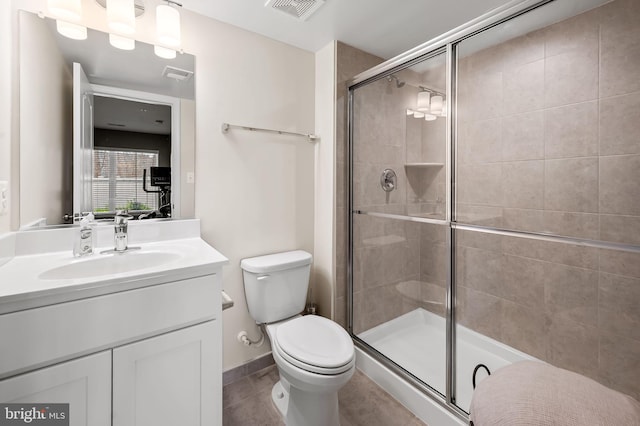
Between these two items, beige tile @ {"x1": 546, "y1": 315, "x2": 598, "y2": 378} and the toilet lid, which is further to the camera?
beige tile @ {"x1": 546, "y1": 315, "x2": 598, "y2": 378}

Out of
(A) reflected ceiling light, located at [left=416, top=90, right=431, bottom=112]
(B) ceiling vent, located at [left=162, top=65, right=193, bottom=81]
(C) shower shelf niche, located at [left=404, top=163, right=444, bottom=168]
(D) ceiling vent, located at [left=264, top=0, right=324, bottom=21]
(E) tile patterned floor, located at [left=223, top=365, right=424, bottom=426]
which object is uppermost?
(D) ceiling vent, located at [left=264, top=0, right=324, bottom=21]

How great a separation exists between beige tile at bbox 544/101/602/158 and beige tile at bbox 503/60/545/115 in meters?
0.10

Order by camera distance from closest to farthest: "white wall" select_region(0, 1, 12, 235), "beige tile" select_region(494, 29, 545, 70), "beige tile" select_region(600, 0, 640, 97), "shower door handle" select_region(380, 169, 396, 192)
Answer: "white wall" select_region(0, 1, 12, 235) → "beige tile" select_region(600, 0, 640, 97) → "beige tile" select_region(494, 29, 545, 70) → "shower door handle" select_region(380, 169, 396, 192)

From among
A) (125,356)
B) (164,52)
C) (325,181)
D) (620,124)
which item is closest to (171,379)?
(125,356)

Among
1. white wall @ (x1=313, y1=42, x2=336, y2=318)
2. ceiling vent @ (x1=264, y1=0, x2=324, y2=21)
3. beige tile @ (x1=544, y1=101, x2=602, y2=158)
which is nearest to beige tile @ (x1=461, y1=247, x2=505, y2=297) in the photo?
beige tile @ (x1=544, y1=101, x2=602, y2=158)

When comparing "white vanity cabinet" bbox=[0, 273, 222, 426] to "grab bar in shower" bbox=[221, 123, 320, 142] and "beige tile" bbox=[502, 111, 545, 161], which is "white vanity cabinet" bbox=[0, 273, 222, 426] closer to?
"grab bar in shower" bbox=[221, 123, 320, 142]

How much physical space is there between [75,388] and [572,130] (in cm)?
225

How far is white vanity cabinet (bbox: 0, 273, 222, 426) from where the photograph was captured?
2.76 feet

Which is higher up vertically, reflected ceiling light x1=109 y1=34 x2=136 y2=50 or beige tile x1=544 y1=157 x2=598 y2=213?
reflected ceiling light x1=109 y1=34 x2=136 y2=50

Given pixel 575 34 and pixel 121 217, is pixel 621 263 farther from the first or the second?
pixel 121 217

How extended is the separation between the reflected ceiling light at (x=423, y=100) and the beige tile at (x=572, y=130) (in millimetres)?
583

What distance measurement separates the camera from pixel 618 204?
4.17ft

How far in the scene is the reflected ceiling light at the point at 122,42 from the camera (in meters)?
1.42

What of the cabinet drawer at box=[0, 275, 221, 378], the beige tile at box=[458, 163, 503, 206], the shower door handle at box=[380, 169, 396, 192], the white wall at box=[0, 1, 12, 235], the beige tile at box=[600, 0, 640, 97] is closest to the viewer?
the cabinet drawer at box=[0, 275, 221, 378]
